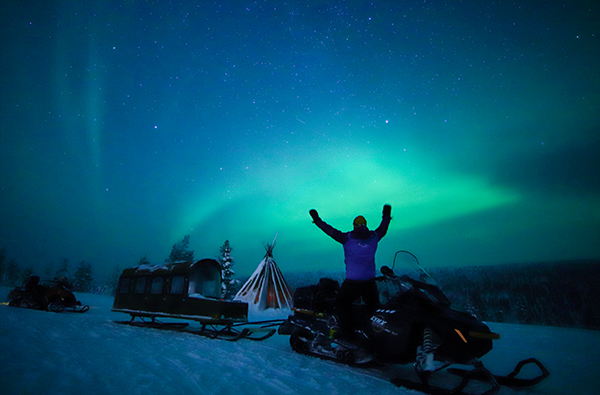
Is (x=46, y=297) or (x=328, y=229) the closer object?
(x=328, y=229)

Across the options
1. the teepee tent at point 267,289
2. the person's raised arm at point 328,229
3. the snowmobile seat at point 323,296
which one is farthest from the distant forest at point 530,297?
the person's raised arm at point 328,229

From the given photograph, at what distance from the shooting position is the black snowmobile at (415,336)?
290cm

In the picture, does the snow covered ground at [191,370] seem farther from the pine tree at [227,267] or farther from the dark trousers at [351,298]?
the pine tree at [227,267]

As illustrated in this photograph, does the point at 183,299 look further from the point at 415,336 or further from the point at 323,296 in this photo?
the point at 415,336

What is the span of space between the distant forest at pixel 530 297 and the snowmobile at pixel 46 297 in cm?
1503

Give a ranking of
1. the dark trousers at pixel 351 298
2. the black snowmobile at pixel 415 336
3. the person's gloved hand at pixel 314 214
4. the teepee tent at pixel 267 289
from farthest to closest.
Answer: the teepee tent at pixel 267 289
the person's gloved hand at pixel 314 214
the dark trousers at pixel 351 298
the black snowmobile at pixel 415 336

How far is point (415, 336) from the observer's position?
10.8 feet

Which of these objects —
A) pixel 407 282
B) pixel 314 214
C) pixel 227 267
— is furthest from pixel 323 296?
pixel 227 267

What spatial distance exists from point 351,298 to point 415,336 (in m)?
1.11

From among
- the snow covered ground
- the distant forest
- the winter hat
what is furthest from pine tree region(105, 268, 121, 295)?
the winter hat

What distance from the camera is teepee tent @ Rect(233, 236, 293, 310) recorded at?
1641 centimetres

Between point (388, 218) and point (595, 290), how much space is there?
25.6 m

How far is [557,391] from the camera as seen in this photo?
339 cm

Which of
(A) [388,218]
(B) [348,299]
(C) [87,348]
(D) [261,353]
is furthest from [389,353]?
(C) [87,348]
